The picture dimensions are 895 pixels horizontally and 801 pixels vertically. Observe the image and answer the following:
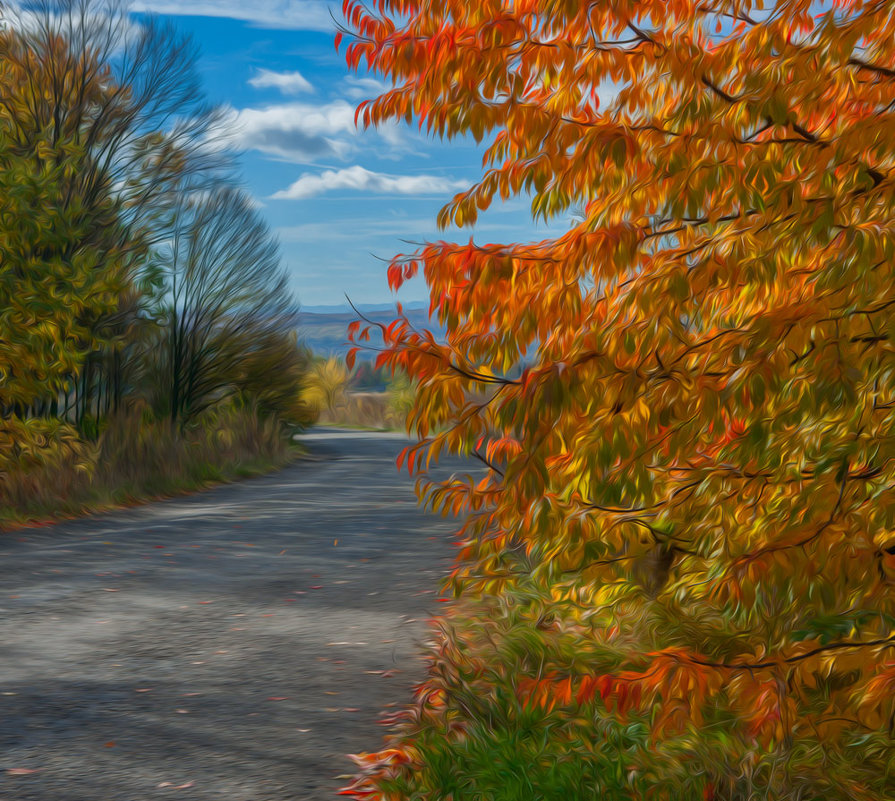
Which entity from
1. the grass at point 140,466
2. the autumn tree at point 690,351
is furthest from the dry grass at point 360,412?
the autumn tree at point 690,351

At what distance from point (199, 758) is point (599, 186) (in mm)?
3512

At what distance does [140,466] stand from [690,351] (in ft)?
53.5

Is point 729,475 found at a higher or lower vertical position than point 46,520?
higher

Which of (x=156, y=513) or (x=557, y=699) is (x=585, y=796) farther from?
(x=156, y=513)

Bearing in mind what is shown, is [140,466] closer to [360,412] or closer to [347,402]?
[360,412]

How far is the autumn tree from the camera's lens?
407cm

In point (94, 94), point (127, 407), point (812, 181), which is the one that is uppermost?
point (94, 94)

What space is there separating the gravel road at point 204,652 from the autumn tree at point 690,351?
2.30 ft

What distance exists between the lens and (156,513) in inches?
647

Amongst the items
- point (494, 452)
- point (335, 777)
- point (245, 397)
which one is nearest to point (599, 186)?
point (494, 452)

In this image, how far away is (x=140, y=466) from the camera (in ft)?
62.5

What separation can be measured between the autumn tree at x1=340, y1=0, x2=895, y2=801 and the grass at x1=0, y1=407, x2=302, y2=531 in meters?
11.2

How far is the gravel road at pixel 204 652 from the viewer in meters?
5.05

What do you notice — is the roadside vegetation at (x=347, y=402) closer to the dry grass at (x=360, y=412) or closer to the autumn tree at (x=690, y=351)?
the dry grass at (x=360, y=412)
